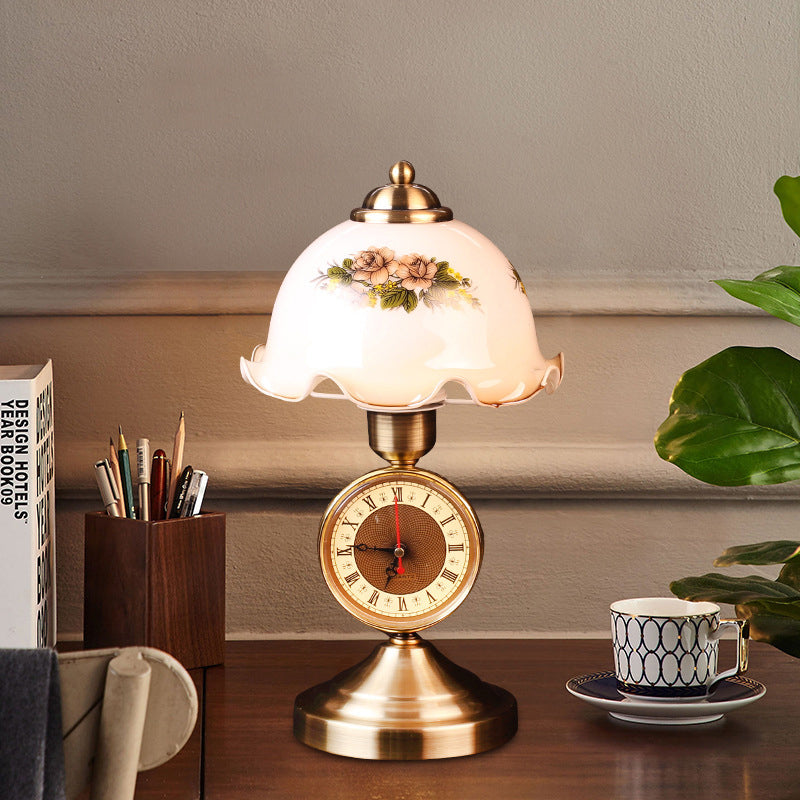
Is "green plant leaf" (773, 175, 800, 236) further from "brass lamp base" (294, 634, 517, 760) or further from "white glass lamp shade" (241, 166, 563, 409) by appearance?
"brass lamp base" (294, 634, 517, 760)

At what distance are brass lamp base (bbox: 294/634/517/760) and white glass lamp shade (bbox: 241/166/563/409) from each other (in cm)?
23

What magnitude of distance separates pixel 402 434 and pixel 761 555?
13.7 inches

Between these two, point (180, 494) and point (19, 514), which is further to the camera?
point (180, 494)

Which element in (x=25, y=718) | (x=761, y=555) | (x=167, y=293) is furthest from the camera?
(x=167, y=293)

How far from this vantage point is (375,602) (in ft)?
3.01

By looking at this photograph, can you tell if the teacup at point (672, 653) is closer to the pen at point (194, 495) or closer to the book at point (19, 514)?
the pen at point (194, 495)

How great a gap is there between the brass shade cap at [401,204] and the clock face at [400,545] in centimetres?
22

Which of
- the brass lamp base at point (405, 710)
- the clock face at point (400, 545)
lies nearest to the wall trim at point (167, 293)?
the clock face at point (400, 545)

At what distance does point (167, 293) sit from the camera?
1226 mm

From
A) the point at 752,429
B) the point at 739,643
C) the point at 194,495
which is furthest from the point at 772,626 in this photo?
the point at 194,495

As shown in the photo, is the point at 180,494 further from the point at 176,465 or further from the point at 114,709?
the point at 114,709

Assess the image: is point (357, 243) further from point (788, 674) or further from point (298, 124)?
point (788, 674)

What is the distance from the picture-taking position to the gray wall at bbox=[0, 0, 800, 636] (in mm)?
1211

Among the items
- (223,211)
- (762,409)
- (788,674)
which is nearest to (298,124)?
(223,211)
